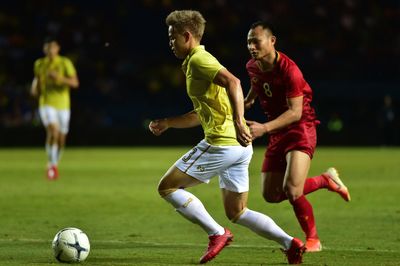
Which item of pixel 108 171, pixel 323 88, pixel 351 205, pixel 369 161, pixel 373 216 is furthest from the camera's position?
pixel 323 88

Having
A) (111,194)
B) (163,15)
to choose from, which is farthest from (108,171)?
(163,15)

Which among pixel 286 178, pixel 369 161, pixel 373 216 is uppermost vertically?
pixel 286 178

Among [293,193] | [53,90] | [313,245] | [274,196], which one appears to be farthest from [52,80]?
[313,245]

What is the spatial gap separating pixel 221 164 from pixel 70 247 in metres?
1.25

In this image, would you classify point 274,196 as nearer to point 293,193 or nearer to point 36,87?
point 293,193

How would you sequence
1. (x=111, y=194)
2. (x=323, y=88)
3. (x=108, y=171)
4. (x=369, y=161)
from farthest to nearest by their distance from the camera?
(x=323, y=88), (x=369, y=161), (x=108, y=171), (x=111, y=194)

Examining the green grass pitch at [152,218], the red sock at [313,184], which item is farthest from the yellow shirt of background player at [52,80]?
the red sock at [313,184]

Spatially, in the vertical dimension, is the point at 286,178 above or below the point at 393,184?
above

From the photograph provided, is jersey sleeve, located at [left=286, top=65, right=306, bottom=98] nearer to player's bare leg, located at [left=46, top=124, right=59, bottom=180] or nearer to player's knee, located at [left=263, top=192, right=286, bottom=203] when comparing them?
player's knee, located at [left=263, top=192, right=286, bottom=203]

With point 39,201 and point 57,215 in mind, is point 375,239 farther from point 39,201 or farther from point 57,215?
point 39,201

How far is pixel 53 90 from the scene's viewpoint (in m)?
17.5

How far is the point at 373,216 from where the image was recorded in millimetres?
10656

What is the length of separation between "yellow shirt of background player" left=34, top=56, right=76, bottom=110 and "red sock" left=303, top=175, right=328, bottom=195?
873cm

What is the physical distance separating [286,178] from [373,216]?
3.34m
